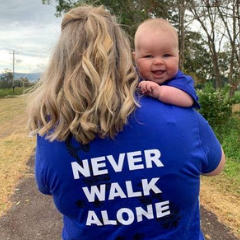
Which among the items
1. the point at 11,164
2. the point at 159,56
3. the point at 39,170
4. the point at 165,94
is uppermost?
the point at 159,56

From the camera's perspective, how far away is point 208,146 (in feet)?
4.36

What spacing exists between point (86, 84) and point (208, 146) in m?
0.51

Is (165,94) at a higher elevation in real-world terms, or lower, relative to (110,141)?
higher

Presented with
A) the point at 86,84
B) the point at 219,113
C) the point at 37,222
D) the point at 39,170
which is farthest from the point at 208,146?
the point at 219,113

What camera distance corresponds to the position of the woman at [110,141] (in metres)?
1.21

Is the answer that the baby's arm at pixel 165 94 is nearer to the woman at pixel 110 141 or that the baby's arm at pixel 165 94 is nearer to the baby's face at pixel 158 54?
the woman at pixel 110 141

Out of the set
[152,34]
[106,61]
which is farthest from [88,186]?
[152,34]

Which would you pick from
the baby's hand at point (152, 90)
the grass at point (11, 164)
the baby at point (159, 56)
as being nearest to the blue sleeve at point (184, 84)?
the baby at point (159, 56)

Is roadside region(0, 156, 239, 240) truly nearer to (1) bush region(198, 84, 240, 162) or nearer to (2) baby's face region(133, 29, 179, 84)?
(2) baby's face region(133, 29, 179, 84)

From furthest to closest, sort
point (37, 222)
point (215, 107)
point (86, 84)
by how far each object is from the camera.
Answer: point (215, 107) < point (37, 222) < point (86, 84)

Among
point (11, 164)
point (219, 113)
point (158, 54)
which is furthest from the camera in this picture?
point (219, 113)

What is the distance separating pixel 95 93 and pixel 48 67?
0.84 ft

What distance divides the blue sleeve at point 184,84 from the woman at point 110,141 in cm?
8

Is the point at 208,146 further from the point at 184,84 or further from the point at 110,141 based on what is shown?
the point at 110,141
